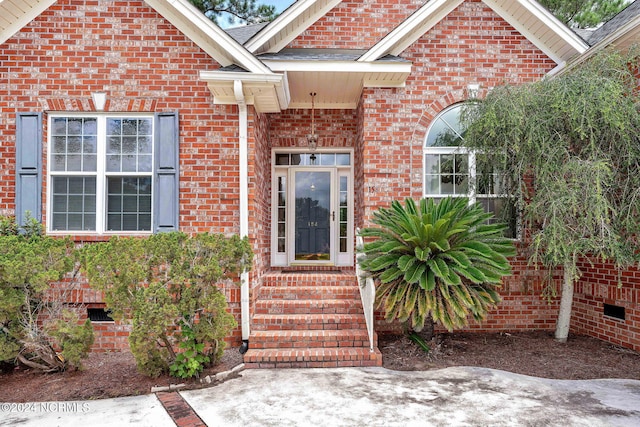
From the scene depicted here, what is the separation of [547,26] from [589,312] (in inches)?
164

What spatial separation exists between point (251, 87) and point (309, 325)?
317 cm

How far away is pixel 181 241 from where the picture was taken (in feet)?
15.2

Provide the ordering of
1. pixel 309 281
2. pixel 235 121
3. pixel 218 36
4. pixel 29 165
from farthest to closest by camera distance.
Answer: pixel 309 281 → pixel 235 121 → pixel 29 165 → pixel 218 36

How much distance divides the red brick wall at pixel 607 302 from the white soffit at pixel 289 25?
17.4ft

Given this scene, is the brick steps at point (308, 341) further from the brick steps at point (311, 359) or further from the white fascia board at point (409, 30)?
the white fascia board at point (409, 30)

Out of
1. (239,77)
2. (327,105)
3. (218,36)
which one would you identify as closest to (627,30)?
(327,105)

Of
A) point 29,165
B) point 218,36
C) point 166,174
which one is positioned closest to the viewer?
point 218,36

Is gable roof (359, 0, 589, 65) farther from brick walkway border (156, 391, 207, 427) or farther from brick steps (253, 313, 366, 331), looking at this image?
brick walkway border (156, 391, 207, 427)

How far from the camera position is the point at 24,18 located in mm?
5680

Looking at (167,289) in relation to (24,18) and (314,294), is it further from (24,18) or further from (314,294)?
(24,18)

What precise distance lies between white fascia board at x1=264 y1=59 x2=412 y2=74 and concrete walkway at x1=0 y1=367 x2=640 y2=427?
3997mm

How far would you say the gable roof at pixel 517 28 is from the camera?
6.00 meters

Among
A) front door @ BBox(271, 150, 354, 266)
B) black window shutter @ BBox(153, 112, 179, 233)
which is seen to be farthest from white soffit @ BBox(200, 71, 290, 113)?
front door @ BBox(271, 150, 354, 266)

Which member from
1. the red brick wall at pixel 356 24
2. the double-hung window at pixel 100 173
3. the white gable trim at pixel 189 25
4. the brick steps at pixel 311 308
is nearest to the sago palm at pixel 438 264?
the brick steps at pixel 311 308
